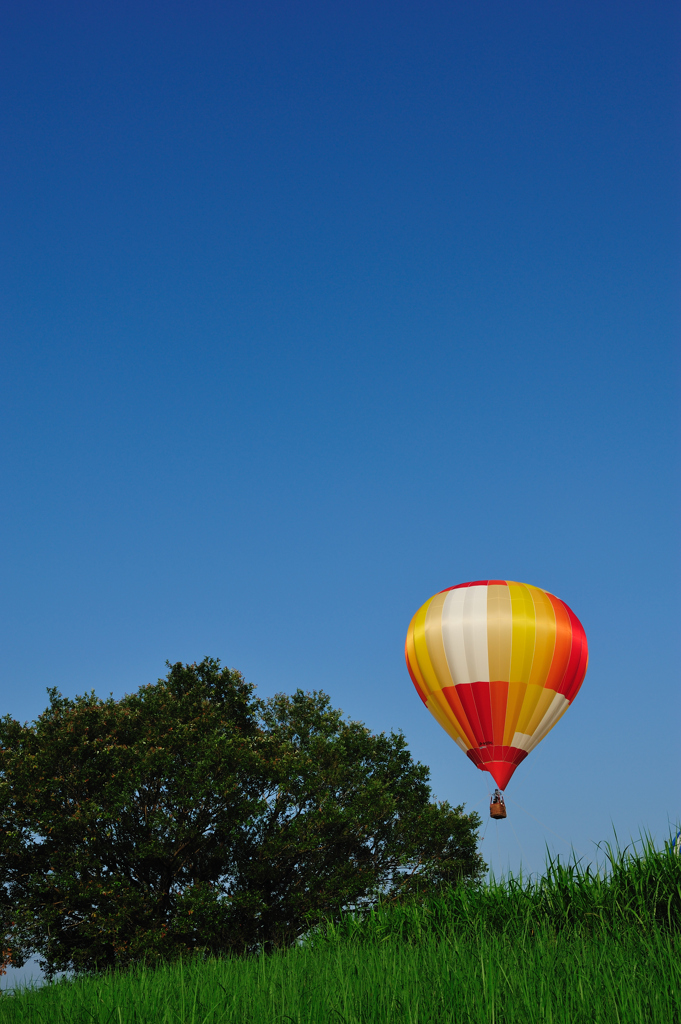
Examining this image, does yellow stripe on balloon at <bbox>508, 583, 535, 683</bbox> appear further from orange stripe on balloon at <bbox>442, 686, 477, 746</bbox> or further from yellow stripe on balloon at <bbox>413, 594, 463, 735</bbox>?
yellow stripe on balloon at <bbox>413, 594, 463, 735</bbox>

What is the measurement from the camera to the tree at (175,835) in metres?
19.0

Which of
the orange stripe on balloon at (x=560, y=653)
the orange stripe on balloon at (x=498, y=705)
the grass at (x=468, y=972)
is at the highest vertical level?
the orange stripe on balloon at (x=560, y=653)

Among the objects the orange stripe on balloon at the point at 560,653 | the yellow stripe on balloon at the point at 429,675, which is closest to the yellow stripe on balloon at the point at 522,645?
the orange stripe on balloon at the point at 560,653

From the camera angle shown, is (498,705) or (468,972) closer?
(468,972)

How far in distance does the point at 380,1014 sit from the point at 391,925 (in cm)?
482

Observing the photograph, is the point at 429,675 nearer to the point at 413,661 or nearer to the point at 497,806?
the point at 413,661

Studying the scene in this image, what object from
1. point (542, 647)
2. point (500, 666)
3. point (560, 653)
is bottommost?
point (500, 666)

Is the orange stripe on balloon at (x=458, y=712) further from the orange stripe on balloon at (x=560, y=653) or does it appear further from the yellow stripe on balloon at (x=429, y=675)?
the orange stripe on balloon at (x=560, y=653)

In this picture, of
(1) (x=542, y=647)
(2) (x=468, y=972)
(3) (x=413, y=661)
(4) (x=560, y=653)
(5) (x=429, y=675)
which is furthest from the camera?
(3) (x=413, y=661)

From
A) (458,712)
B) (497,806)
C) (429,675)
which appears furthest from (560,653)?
(497,806)

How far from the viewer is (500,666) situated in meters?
18.4

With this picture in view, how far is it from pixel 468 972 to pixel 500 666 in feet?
41.2

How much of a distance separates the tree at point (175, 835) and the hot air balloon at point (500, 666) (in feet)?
14.7

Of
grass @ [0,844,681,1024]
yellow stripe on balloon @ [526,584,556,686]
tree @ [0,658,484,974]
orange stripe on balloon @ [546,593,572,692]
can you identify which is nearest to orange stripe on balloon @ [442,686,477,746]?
yellow stripe on balloon @ [526,584,556,686]
